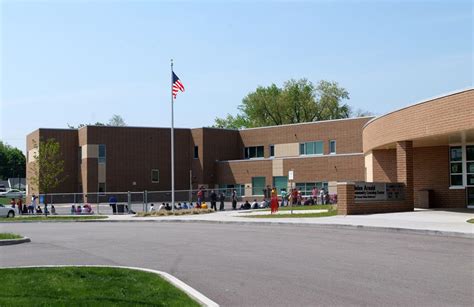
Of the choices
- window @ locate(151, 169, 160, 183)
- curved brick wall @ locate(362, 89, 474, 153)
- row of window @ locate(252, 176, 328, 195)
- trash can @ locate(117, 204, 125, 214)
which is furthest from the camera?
window @ locate(151, 169, 160, 183)

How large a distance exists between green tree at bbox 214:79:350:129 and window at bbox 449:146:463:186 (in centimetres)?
5971

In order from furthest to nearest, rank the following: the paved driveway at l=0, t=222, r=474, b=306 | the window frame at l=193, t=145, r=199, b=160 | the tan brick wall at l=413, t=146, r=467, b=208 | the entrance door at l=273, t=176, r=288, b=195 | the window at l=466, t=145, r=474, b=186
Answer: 1. the window frame at l=193, t=145, r=199, b=160
2. the entrance door at l=273, t=176, r=288, b=195
3. the tan brick wall at l=413, t=146, r=467, b=208
4. the window at l=466, t=145, r=474, b=186
5. the paved driveway at l=0, t=222, r=474, b=306

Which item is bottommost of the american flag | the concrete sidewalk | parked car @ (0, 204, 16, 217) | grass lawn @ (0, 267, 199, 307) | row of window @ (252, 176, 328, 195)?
parked car @ (0, 204, 16, 217)

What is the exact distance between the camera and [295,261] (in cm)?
1359

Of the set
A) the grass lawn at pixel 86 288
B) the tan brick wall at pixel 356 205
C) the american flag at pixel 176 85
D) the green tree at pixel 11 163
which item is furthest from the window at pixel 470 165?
the green tree at pixel 11 163

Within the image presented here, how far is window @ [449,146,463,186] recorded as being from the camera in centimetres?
2995

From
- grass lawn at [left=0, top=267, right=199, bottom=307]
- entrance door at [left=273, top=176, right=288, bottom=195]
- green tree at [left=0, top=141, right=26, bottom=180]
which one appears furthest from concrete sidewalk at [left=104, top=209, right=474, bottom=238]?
green tree at [left=0, top=141, right=26, bottom=180]

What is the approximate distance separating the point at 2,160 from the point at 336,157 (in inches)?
4086

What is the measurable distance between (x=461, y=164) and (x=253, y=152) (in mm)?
39545

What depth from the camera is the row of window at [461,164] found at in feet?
96.7

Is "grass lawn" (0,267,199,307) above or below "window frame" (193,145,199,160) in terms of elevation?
below

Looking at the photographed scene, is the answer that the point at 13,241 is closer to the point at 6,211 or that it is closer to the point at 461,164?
the point at 461,164

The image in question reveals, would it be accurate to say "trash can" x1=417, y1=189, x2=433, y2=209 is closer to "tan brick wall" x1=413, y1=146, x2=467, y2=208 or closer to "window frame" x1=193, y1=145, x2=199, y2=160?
"tan brick wall" x1=413, y1=146, x2=467, y2=208

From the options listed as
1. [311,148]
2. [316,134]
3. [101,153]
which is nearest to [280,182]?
[311,148]
